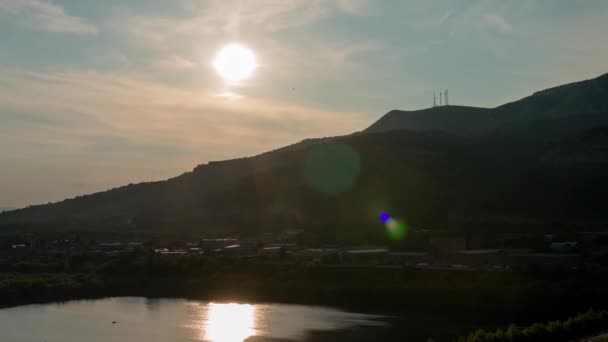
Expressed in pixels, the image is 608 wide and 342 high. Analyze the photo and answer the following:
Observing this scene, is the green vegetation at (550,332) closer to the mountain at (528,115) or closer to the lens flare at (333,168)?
the lens flare at (333,168)

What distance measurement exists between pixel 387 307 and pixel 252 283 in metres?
8.94

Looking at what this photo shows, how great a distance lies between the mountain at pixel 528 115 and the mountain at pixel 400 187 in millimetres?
485

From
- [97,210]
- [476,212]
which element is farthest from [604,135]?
[97,210]

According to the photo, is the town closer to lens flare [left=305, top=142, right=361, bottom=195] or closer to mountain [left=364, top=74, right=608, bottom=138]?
lens flare [left=305, top=142, right=361, bottom=195]

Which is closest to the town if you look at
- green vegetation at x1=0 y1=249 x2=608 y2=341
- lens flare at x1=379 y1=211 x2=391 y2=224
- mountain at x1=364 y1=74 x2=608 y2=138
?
green vegetation at x1=0 y1=249 x2=608 y2=341

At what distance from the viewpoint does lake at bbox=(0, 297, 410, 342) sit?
23.9 metres

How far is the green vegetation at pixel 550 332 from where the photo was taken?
16.4 metres

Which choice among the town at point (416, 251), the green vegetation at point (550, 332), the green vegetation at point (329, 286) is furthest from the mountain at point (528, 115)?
the green vegetation at point (550, 332)

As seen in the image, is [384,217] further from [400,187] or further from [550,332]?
[550,332]

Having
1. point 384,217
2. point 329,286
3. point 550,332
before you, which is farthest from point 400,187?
point 550,332

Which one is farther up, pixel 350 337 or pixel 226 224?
pixel 226 224

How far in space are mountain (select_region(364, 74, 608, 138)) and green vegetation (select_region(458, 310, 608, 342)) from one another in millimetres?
62292

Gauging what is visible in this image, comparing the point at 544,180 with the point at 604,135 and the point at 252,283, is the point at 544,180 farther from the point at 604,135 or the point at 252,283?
the point at 252,283

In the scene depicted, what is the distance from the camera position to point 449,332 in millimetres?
22578
